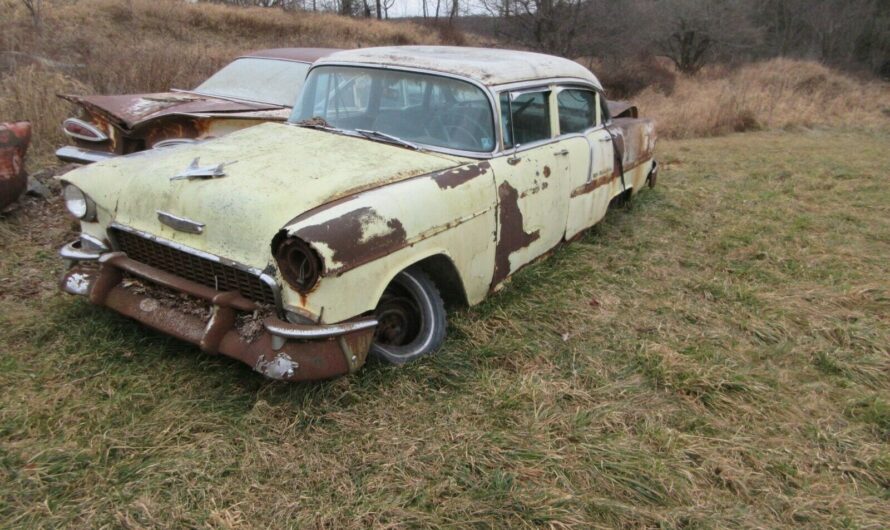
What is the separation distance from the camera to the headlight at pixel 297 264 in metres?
2.36

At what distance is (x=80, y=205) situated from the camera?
297 cm

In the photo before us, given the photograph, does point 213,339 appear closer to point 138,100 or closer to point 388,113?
point 388,113

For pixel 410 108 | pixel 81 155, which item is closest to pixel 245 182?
pixel 410 108

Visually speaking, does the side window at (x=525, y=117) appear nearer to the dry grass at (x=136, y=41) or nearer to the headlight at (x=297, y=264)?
the headlight at (x=297, y=264)

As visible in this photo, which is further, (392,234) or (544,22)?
(544,22)

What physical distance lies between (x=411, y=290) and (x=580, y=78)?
99.9 inches

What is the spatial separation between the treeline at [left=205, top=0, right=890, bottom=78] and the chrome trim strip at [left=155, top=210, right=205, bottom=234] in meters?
21.8

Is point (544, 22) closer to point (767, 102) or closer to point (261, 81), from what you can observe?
point (767, 102)

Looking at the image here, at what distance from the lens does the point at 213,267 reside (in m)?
2.63

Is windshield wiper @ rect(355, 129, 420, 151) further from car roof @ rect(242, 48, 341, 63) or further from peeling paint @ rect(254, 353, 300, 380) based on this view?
car roof @ rect(242, 48, 341, 63)

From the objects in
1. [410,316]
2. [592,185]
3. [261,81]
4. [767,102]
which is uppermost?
[261,81]

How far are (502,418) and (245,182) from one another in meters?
1.58

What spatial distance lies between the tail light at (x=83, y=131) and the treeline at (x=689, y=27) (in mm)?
19946

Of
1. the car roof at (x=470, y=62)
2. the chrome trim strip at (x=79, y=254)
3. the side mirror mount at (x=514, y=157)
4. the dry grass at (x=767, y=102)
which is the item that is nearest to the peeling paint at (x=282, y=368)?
the chrome trim strip at (x=79, y=254)
